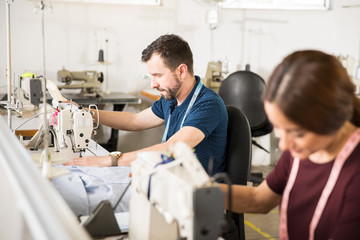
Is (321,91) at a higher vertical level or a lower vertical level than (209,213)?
higher

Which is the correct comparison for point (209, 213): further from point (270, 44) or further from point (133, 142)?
point (270, 44)

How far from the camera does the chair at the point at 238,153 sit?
6.74ft

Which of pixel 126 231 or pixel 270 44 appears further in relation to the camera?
pixel 270 44

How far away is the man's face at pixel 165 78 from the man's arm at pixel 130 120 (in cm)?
40

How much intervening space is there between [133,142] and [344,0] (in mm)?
2804

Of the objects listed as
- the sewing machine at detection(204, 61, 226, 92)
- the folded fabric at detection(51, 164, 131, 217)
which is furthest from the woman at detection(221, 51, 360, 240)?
the sewing machine at detection(204, 61, 226, 92)

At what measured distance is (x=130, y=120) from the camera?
9.23ft

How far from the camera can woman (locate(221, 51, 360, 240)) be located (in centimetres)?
111

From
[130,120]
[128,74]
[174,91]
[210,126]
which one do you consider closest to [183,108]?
[174,91]

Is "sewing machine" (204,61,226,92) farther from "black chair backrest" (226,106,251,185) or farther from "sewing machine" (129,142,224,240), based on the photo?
"sewing machine" (129,142,224,240)

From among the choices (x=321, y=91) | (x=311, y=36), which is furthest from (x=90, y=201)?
(x=311, y=36)

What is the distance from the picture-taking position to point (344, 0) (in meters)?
4.97

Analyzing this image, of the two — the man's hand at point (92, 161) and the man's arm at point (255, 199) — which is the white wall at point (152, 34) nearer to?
the man's hand at point (92, 161)

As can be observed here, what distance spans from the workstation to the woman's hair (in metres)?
0.38
